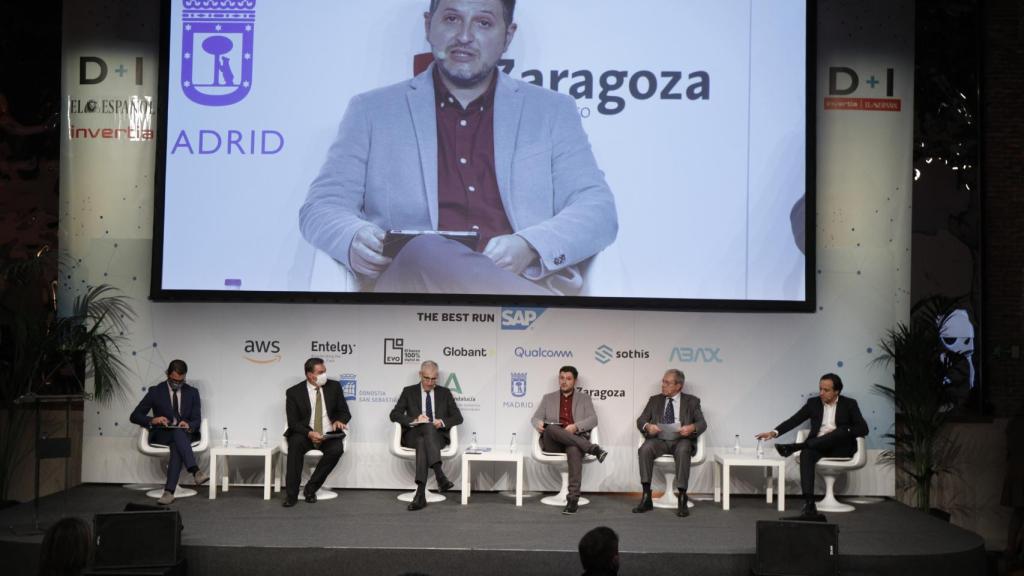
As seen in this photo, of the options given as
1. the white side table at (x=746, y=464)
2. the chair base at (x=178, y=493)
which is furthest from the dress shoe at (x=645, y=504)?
the chair base at (x=178, y=493)

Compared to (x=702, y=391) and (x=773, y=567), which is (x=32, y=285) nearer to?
(x=702, y=391)

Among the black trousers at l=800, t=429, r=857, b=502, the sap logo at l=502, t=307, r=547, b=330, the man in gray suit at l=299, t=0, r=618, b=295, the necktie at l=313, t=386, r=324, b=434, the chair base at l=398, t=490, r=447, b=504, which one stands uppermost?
the man in gray suit at l=299, t=0, r=618, b=295

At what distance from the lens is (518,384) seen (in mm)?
7957

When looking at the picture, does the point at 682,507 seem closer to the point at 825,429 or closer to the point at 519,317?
the point at 825,429

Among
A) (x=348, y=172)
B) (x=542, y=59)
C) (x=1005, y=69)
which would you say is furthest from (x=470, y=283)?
(x=1005, y=69)

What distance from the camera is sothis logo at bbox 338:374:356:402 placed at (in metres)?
7.95

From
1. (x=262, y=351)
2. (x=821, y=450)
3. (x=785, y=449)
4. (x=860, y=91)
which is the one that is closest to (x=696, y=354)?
(x=785, y=449)

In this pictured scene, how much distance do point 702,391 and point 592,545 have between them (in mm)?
4630

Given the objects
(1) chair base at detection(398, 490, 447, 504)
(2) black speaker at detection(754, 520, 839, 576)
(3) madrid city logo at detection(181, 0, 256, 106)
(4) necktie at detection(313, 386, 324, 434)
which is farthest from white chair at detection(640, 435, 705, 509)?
(3) madrid city logo at detection(181, 0, 256, 106)

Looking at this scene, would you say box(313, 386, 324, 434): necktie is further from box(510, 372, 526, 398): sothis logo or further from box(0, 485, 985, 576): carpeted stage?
box(510, 372, 526, 398): sothis logo

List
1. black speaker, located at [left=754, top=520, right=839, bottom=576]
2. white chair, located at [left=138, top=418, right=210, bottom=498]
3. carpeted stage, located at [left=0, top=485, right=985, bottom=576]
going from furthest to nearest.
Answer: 1. white chair, located at [left=138, top=418, right=210, bottom=498]
2. carpeted stage, located at [left=0, top=485, right=985, bottom=576]
3. black speaker, located at [left=754, top=520, right=839, bottom=576]

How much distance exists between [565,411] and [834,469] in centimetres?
204

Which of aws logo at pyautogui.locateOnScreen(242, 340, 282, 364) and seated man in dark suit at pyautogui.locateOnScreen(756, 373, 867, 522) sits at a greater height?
aws logo at pyautogui.locateOnScreen(242, 340, 282, 364)

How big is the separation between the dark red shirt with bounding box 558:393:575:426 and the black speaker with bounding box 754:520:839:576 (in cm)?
221
